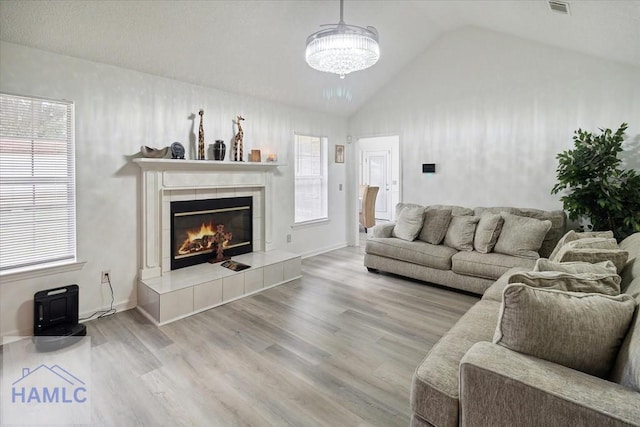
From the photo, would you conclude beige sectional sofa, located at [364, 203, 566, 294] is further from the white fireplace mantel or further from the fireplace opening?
the white fireplace mantel

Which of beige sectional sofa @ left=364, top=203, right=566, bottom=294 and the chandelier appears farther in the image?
beige sectional sofa @ left=364, top=203, right=566, bottom=294

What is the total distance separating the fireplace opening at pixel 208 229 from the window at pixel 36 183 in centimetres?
97

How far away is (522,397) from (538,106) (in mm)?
4244

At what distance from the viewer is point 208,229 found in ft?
13.4

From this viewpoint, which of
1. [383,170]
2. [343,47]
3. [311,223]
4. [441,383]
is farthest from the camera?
[383,170]

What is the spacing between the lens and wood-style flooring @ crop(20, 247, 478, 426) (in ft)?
6.31

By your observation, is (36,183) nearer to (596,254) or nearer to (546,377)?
(546,377)

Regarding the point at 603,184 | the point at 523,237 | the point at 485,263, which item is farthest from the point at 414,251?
the point at 603,184

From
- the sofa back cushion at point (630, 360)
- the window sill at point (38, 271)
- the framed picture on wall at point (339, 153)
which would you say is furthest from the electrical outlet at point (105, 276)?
the framed picture on wall at point (339, 153)

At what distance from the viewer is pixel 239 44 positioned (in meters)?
3.53

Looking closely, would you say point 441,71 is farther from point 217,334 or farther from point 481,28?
point 217,334

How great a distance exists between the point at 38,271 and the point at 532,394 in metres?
3.50

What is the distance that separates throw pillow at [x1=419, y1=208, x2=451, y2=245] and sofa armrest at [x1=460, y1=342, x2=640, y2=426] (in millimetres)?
3066

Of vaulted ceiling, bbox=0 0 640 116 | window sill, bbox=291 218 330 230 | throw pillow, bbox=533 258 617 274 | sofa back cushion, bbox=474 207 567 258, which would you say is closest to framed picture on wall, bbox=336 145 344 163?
window sill, bbox=291 218 330 230
